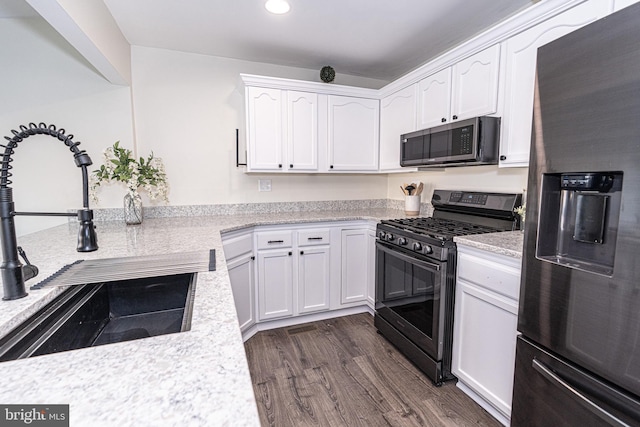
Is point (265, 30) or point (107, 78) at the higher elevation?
point (265, 30)

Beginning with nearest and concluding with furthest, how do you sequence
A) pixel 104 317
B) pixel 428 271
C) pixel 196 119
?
pixel 104 317 < pixel 428 271 < pixel 196 119

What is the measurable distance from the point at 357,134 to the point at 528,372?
224 cm

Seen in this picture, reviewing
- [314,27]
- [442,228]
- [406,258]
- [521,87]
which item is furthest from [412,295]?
[314,27]

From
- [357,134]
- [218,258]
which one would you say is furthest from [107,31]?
[357,134]

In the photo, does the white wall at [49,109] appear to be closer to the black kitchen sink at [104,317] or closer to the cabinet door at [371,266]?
the black kitchen sink at [104,317]

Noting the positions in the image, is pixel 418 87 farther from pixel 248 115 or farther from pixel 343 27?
pixel 248 115

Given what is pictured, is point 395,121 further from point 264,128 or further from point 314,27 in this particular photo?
point 264,128

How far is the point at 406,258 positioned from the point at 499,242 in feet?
1.99

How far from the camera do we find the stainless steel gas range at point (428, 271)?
1.76m

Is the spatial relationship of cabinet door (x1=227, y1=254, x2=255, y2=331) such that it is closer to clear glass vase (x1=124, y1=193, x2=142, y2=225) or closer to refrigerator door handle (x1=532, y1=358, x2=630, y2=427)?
clear glass vase (x1=124, y1=193, x2=142, y2=225)

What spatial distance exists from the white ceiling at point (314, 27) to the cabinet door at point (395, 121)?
15.0 inches

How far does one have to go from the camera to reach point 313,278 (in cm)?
261

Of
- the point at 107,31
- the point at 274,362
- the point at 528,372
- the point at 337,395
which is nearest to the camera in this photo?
the point at 528,372

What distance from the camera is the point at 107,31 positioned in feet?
6.28
